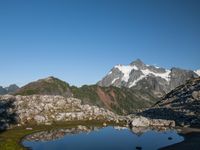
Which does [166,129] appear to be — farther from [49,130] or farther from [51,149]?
[51,149]

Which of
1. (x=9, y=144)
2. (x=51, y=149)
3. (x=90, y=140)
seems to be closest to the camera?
(x=51, y=149)

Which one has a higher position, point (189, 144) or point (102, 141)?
point (102, 141)

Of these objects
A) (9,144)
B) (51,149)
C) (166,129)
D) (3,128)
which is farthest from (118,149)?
(3,128)

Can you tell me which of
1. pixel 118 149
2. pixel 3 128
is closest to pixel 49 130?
pixel 3 128

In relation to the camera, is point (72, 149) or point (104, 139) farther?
point (104, 139)

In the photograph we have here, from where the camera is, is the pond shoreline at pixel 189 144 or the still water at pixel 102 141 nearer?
the pond shoreline at pixel 189 144

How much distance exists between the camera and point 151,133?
170750 millimetres

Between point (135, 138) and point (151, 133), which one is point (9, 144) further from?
point (151, 133)

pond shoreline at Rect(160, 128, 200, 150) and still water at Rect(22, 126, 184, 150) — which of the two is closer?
pond shoreline at Rect(160, 128, 200, 150)

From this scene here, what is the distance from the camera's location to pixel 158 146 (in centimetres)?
13188

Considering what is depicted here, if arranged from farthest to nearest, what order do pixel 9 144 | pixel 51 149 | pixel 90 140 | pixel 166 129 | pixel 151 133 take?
1. pixel 166 129
2. pixel 151 133
3. pixel 90 140
4. pixel 9 144
5. pixel 51 149

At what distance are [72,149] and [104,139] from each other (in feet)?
100

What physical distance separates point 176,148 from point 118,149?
912 inches

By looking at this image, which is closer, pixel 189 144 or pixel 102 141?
pixel 189 144
